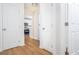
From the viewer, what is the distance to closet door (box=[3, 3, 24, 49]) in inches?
57.8

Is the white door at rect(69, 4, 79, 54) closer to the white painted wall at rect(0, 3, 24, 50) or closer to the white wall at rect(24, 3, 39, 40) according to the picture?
the white wall at rect(24, 3, 39, 40)

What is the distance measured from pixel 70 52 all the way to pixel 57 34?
301mm

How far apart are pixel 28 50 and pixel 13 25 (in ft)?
1.29

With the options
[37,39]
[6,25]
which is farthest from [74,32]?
[6,25]

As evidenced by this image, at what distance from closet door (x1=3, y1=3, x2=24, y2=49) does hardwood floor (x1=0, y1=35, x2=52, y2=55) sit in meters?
0.06

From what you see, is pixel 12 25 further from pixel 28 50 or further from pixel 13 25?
pixel 28 50

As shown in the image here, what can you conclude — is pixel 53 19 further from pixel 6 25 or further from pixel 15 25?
pixel 6 25

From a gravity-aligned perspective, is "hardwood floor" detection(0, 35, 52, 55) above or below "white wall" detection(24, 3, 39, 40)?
below

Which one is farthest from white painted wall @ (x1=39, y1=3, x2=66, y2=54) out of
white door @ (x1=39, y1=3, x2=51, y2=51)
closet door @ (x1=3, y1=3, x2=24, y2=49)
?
closet door @ (x1=3, y1=3, x2=24, y2=49)

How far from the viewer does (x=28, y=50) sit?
58.6 inches

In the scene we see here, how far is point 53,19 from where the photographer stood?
1504mm

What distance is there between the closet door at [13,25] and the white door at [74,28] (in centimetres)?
65

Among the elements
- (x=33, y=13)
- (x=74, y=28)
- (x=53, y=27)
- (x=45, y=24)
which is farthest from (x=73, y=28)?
(x=33, y=13)
